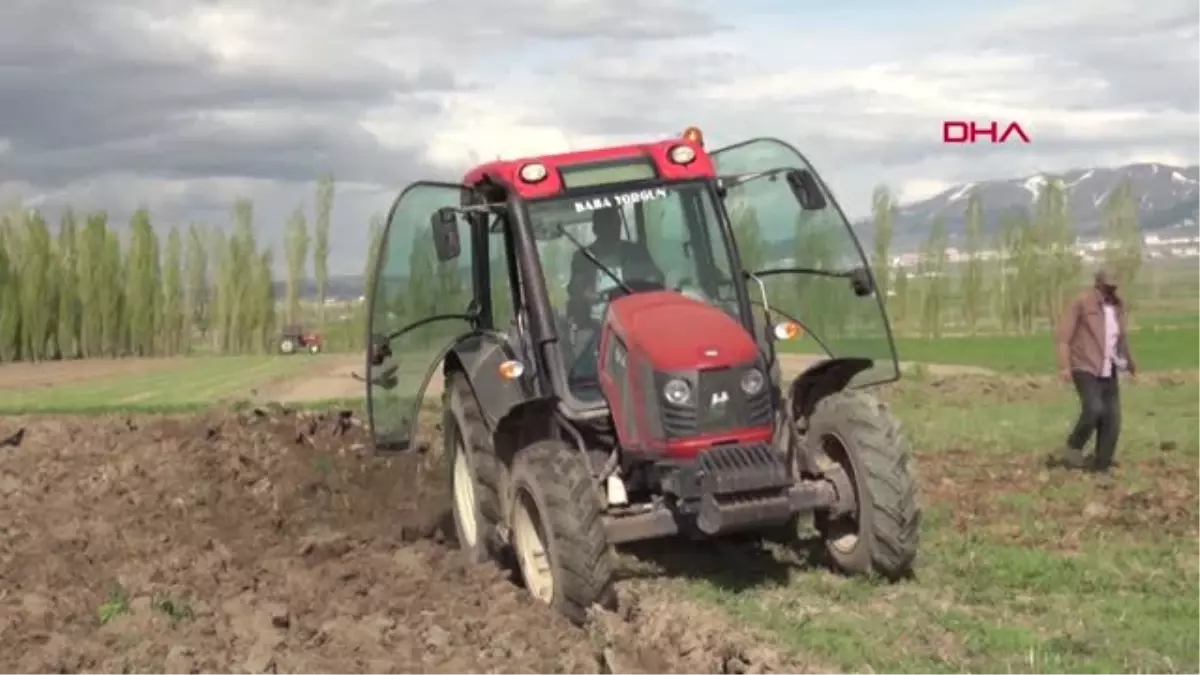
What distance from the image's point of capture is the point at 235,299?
72.4 metres

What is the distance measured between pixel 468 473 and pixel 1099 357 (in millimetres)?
6608

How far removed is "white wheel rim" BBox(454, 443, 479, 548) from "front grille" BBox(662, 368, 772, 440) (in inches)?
85.7

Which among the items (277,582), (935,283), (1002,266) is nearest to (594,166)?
(277,582)

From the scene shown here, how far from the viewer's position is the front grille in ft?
24.9

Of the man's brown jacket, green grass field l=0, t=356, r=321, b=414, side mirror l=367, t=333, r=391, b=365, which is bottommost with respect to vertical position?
green grass field l=0, t=356, r=321, b=414

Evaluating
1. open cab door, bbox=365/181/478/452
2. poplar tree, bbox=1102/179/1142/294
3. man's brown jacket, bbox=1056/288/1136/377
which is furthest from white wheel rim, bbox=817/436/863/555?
poplar tree, bbox=1102/179/1142/294

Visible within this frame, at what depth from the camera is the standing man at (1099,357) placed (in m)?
13.5

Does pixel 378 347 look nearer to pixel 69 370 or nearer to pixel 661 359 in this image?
pixel 661 359

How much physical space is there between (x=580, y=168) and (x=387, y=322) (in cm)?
175

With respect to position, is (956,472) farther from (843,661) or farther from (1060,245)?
(1060,245)

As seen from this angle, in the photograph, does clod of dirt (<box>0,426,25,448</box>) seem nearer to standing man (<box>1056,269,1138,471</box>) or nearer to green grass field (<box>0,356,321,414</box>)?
standing man (<box>1056,269,1138,471</box>)

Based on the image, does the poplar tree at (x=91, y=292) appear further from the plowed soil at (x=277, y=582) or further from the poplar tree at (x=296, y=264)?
the plowed soil at (x=277, y=582)

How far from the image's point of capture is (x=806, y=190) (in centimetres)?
816

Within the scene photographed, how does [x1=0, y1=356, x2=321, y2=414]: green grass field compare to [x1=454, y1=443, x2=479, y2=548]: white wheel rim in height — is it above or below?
below
